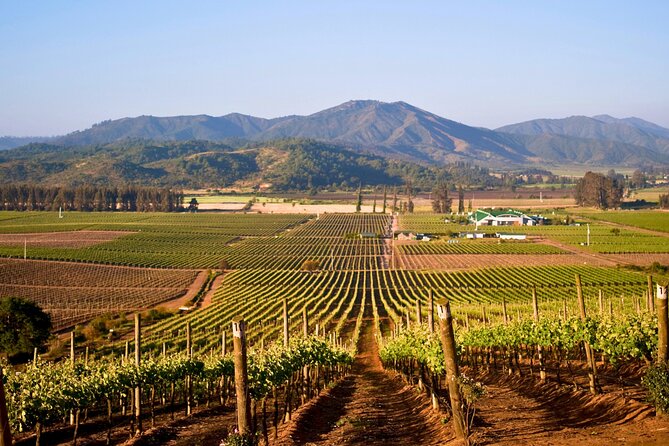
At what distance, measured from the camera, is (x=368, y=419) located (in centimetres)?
1645

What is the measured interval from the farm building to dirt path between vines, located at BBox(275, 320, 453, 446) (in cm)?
9678

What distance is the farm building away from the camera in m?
117

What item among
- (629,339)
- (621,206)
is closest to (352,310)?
(629,339)

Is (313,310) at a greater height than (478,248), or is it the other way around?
(478,248)

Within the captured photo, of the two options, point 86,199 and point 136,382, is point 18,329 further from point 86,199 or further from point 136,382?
point 86,199

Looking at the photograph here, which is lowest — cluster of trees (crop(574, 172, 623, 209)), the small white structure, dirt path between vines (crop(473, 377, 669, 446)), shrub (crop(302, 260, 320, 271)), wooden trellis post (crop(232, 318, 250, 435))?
shrub (crop(302, 260, 320, 271))

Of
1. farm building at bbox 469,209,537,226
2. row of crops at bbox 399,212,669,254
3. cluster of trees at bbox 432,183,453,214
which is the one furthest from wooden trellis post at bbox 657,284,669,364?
cluster of trees at bbox 432,183,453,214

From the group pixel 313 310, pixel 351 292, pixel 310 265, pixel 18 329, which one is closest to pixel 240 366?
pixel 18 329

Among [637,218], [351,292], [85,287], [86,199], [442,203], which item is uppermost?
[86,199]

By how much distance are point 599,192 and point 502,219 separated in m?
33.3

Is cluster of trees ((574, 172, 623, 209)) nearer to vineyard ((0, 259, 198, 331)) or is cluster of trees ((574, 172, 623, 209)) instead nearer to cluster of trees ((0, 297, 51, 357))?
vineyard ((0, 259, 198, 331))

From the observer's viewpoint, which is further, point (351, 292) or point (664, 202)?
point (664, 202)

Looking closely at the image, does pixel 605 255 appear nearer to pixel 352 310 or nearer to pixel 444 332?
pixel 352 310

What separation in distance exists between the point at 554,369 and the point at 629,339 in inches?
280
